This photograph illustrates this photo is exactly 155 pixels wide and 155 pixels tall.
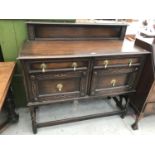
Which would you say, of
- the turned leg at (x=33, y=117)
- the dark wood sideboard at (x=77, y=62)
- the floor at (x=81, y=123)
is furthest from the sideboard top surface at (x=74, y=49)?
the floor at (x=81, y=123)

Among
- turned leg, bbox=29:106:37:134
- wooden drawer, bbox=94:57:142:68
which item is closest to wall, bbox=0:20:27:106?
turned leg, bbox=29:106:37:134

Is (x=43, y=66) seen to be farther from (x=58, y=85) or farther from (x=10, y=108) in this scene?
(x=10, y=108)

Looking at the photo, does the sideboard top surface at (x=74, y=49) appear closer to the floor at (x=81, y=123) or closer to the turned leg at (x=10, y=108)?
the turned leg at (x=10, y=108)

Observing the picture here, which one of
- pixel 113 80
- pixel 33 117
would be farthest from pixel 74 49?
pixel 33 117

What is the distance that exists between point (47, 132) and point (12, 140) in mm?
832

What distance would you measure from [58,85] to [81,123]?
0.71m

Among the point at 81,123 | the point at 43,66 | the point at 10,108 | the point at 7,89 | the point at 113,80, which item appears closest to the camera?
the point at 43,66

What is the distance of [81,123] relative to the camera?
68.7 inches

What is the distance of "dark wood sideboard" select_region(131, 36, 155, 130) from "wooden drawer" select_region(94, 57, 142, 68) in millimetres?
108

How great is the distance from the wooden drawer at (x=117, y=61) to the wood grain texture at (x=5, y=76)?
75 cm

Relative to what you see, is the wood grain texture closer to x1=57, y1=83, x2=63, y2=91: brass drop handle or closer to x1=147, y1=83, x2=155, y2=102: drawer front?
x1=57, y1=83, x2=63, y2=91: brass drop handle

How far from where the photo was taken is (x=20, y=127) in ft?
5.36
